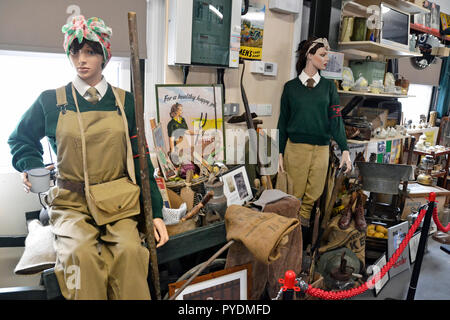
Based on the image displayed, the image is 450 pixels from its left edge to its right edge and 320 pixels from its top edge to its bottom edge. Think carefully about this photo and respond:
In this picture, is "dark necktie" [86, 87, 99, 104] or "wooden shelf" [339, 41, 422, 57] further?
"wooden shelf" [339, 41, 422, 57]

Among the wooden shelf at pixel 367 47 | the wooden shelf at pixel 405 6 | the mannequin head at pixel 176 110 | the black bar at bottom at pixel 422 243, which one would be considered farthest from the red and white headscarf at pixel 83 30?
the wooden shelf at pixel 405 6

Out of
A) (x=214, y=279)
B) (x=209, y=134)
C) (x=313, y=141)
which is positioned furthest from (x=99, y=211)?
(x=313, y=141)

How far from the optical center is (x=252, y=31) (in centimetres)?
295

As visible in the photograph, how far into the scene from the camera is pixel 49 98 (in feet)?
5.36

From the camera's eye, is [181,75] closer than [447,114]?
Yes

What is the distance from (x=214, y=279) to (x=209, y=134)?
1059 millimetres

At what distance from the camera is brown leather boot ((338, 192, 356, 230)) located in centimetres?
297

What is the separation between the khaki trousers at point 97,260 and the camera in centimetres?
144

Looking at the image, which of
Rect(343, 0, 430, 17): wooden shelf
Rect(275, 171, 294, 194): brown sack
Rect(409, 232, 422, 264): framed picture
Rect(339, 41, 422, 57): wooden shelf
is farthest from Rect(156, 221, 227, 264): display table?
Rect(343, 0, 430, 17): wooden shelf

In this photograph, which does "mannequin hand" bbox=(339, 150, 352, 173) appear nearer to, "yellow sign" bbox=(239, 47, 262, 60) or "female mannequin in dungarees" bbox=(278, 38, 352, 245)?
"female mannequin in dungarees" bbox=(278, 38, 352, 245)

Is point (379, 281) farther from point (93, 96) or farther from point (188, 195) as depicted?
point (93, 96)

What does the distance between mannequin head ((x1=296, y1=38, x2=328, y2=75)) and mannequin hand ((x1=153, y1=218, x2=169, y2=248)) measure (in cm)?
183

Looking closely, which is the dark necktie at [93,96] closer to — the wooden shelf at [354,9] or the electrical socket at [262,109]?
the electrical socket at [262,109]

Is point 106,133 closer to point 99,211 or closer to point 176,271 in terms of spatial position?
point 99,211
